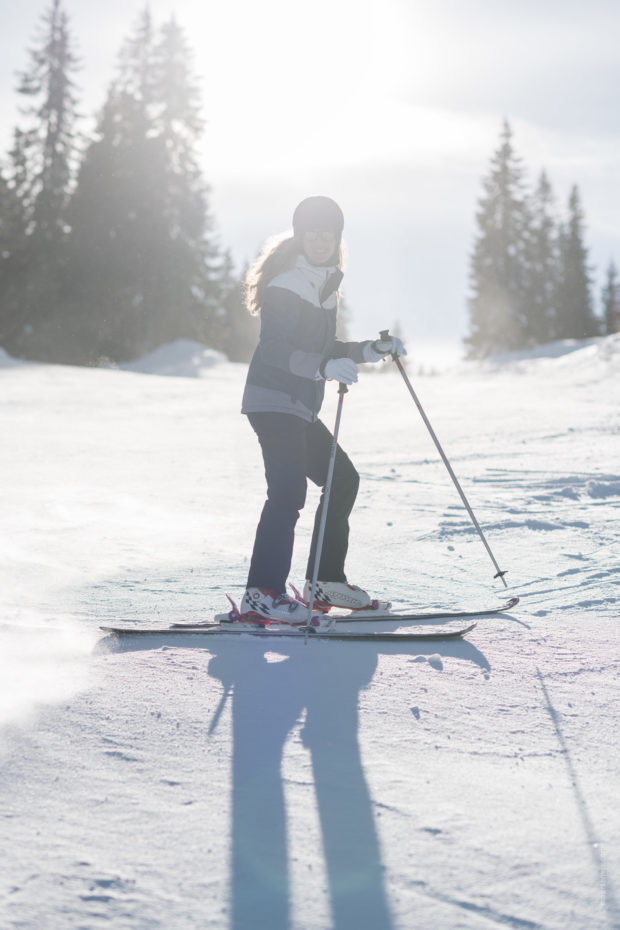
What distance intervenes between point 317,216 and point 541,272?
4039 centimetres

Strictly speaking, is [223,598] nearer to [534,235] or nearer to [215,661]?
[215,661]

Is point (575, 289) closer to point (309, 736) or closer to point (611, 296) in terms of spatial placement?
point (611, 296)

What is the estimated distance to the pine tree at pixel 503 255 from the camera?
132 feet

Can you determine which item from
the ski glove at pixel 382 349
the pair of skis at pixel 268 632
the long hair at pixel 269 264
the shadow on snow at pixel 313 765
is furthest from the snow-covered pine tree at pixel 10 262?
the shadow on snow at pixel 313 765

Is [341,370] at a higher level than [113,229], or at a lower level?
lower

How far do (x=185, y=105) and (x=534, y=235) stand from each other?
18455 millimetres

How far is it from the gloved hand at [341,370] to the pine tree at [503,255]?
3852 centimetres

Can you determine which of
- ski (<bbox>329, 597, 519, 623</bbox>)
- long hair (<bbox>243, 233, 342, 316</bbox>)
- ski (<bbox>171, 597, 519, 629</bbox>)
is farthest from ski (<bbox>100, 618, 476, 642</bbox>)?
long hair (<bbox>243, 233, 342, 316</bbox>)

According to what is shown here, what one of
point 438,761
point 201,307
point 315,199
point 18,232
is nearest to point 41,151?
point 18,232

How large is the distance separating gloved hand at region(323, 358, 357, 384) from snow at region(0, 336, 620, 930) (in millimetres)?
1109

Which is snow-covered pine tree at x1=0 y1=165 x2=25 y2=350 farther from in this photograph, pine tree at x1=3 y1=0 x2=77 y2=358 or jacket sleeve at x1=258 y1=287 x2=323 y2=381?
jacket sleeve at x1=258 y1=287 x2=323 y2=381

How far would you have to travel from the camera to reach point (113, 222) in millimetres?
31844

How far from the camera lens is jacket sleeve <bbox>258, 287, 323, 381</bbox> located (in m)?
3.61

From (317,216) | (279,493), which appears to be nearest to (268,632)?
(279,493)
